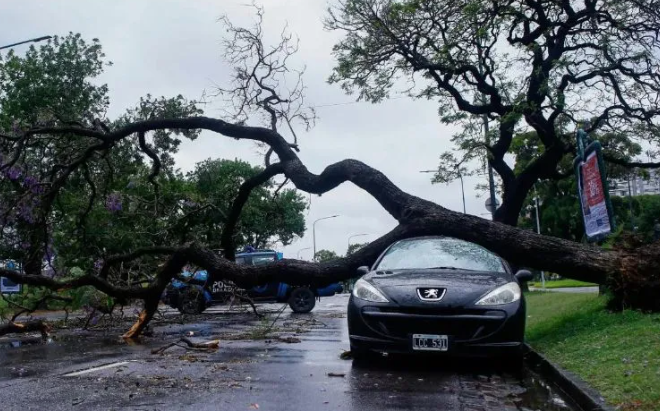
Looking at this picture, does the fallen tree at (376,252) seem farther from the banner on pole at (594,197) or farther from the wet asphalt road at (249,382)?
the wet asphalt road at (249,382)

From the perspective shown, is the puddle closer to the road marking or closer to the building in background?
the road marking

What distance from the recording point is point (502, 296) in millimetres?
7758

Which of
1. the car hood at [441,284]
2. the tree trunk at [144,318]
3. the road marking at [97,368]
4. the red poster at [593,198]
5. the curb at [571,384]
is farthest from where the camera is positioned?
the tree trunk at [144,318]

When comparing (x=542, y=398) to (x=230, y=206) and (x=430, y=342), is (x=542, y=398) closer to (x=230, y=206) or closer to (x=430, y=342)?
(x=430, y=342)

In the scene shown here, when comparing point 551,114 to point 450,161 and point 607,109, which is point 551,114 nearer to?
point 607,109

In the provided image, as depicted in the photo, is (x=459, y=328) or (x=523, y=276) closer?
(x=459, y=328)

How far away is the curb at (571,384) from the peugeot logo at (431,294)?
1.33 meters

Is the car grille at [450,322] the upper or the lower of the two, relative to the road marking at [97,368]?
upper

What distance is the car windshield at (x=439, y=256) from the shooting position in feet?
29.1

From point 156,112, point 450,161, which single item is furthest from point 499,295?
point 450,161

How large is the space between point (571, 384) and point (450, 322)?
5.10 feet

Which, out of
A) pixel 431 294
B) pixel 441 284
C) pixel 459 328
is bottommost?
pixel 459 328

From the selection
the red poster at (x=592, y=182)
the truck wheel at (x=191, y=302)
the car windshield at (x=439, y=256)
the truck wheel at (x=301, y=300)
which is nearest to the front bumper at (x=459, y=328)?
the car windshield at (x=439, y=256)

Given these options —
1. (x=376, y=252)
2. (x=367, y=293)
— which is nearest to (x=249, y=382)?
(x=367, y=293)
